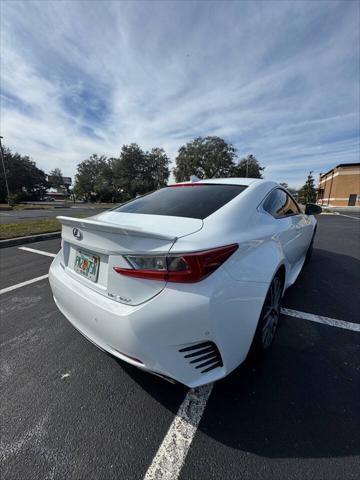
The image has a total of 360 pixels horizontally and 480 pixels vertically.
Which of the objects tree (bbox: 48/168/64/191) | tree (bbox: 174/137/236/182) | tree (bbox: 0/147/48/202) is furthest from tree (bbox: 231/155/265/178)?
tree (bbox: 48/168/64/191)

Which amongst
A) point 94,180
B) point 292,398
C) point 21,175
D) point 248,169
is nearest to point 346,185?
point 248,169

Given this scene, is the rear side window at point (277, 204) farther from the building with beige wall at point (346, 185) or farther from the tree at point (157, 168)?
the tree at point (157, 168)

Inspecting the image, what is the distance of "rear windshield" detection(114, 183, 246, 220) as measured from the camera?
1.86m

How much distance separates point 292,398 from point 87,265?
6.01 ft

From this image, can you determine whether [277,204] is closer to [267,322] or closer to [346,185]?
[267,322]

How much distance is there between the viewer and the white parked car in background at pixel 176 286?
1305mm

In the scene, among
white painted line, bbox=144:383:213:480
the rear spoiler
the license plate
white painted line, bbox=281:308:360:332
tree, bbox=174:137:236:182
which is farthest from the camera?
tree, bbox=174:137:236:182

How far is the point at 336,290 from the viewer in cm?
351

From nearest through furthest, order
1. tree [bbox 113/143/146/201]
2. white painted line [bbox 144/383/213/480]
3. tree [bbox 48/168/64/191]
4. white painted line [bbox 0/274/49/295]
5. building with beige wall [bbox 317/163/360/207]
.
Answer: white painted line [bbox 144/383/213/480] < white painted line [bbox 0/274/49/295] < building with beige wall [bbox 317/163/360/207] < tree [bbox 113/143/146/201] < tree [bbox 48/168/64/191]

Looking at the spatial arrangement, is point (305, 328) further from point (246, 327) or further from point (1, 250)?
point (1, 250)

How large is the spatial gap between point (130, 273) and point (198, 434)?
1.12m

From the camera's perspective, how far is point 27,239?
687 cm

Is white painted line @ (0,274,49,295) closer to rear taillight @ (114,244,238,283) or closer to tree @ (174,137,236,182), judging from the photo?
rear taillight @ (114,244,238,283)

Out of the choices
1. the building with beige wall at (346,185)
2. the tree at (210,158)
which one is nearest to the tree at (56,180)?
the tree at (210,158)
